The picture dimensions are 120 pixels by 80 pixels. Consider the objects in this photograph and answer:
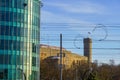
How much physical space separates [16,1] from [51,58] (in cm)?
7026

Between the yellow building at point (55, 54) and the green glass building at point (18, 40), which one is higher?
the green glass building at point (18, 40)

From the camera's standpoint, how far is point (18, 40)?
10050cm

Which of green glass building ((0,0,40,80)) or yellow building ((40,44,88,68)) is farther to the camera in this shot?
yellow building ((40,44,88,68))

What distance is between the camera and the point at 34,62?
104m

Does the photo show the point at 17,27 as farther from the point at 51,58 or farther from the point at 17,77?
the point at 51,58

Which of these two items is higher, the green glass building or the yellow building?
the green glass building

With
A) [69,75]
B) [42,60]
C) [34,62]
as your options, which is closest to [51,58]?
[42,60]

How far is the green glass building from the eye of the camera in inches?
3878

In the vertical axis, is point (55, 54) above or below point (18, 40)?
below

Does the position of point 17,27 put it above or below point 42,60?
above

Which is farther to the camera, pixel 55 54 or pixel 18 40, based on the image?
pixel 55 54

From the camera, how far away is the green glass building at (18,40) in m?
98.5

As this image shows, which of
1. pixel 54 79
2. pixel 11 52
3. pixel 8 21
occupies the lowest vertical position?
pixel 54 79

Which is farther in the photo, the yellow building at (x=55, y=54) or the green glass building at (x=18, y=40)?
the yellow building at (x=55, y=54)
